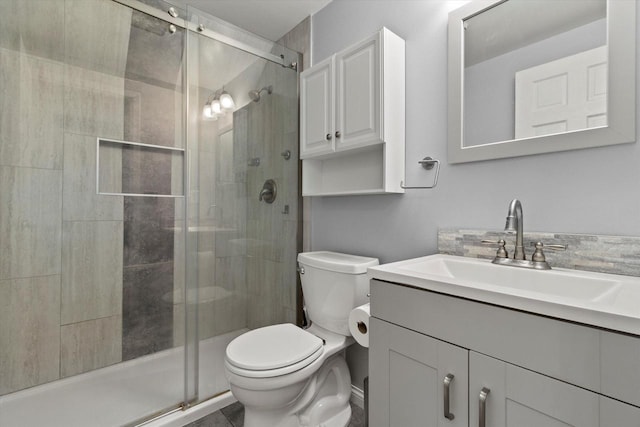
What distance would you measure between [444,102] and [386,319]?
965 mm

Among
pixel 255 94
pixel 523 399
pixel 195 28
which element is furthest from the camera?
pixel 255 94

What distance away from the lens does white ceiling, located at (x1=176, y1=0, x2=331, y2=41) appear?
6.43ft

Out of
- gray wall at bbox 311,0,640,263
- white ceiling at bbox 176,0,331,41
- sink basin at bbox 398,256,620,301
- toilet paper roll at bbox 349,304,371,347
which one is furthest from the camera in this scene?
white ceiling at bbox 176,0,331,41

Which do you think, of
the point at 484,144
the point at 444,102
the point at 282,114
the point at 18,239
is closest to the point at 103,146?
the point at 18,239

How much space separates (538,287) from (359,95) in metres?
1.11

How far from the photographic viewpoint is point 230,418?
5.19 feet

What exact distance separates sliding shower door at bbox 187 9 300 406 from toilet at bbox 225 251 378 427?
0.34 metres

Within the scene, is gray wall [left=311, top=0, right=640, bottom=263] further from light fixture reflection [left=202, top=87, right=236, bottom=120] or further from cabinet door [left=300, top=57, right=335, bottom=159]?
light fixture reflection [left=202, top=87, right=236, bottom=120]

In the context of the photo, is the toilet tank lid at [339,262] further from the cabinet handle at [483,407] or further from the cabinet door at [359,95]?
the cabinet handle at [483,407]

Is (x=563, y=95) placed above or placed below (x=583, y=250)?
above

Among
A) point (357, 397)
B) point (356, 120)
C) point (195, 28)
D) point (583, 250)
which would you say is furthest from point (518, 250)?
point (195, 28)

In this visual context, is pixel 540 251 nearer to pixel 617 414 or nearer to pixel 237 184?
pixel 617 414

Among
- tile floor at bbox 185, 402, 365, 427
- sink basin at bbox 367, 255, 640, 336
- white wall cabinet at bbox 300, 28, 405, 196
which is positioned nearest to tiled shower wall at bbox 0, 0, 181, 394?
tile floor at bbox 185, 402, 365, 427

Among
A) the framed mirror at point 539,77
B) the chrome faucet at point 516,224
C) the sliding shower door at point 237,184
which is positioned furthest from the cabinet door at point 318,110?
the chrome faucet at point 516,224
